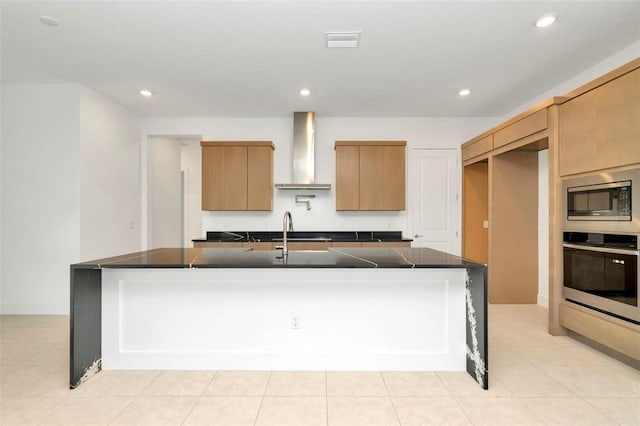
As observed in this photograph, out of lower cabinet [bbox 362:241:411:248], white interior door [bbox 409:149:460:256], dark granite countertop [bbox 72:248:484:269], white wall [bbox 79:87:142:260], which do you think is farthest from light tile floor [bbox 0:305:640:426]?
white interior door [bbox 409:149:460:256]

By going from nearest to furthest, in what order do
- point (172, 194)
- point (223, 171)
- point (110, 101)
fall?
point (110, 101)
point (223, 171)
point (172, 194)

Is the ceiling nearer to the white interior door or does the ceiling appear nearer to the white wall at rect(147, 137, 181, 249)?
the white interior door

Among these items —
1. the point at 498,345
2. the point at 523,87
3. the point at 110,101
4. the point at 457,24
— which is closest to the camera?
the point at 457,24

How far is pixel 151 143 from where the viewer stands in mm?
5184

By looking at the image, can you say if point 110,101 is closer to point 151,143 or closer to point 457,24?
point 151,143

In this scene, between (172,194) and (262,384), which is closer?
(262,384)

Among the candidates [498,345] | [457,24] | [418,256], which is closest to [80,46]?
[457,24]

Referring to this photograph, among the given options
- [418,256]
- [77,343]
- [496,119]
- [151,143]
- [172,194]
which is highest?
[496,119]

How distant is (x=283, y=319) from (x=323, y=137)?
133 inches

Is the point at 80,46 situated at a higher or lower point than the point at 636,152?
higher

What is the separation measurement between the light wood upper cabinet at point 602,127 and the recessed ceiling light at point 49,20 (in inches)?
176

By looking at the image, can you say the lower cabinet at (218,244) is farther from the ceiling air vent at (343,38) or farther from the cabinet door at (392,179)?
the ceiling air vent at (343,38)

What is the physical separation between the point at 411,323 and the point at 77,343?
235 centimetres

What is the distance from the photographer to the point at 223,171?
4.78 meters
